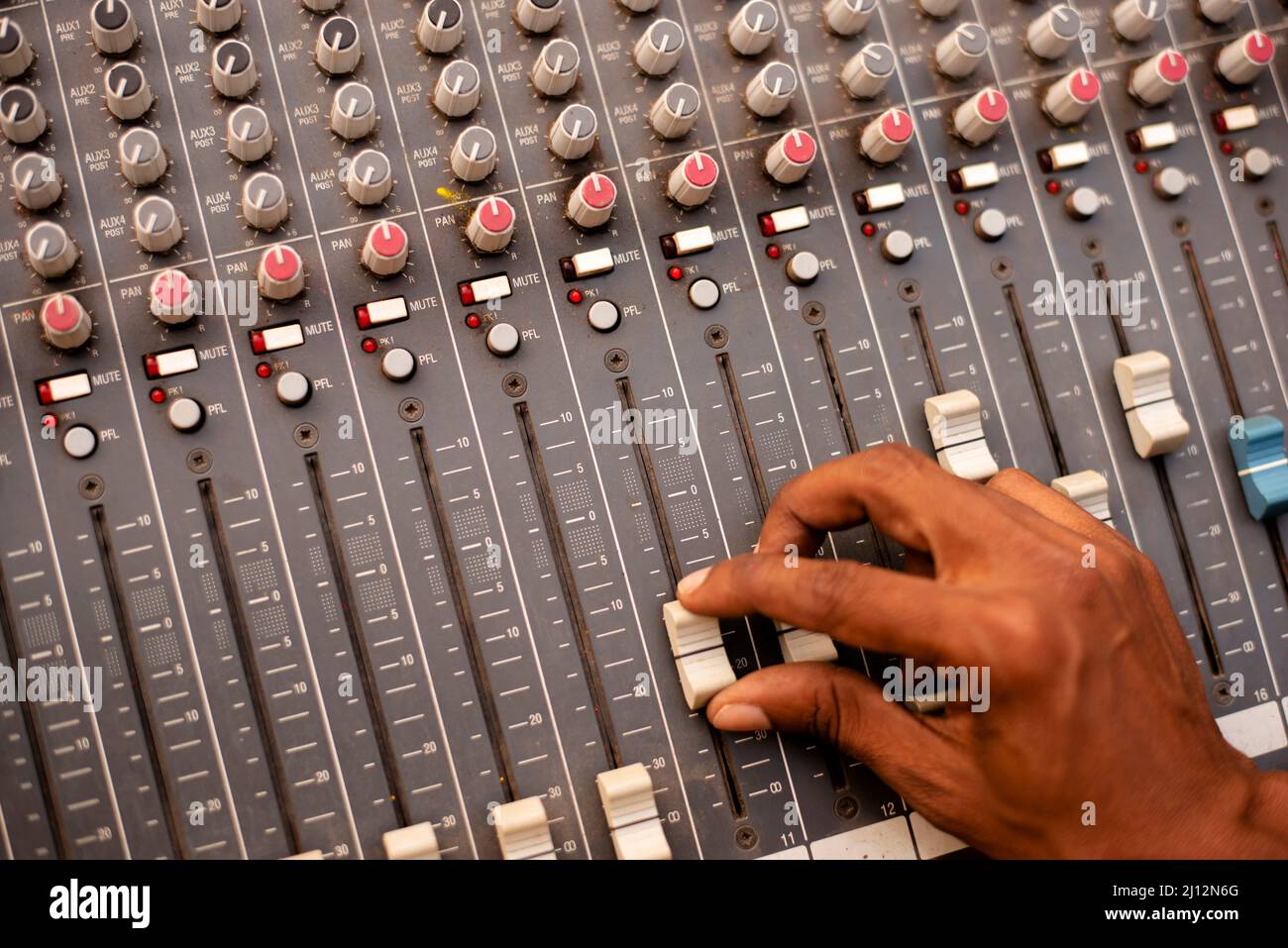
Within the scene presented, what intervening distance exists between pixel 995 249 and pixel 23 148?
3113 mm

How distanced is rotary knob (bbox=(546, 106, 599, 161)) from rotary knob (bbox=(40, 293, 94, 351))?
151 centimetres

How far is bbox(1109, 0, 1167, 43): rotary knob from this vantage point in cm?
382

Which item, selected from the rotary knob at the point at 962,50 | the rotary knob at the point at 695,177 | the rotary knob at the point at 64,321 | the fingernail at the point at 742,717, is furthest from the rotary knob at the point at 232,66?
the fingernail at the point at 742,717

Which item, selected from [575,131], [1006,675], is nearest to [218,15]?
[575,131]

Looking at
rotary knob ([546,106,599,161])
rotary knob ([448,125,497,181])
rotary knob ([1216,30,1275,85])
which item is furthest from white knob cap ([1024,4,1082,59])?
rotary knob ([448,125,497,181])

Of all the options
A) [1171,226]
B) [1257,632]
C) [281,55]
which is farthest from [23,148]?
[1257,632]

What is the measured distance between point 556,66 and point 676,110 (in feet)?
1.32

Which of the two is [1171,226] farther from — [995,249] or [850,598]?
[850,598]

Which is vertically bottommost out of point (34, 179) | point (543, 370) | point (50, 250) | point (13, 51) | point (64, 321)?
point (543, 370)

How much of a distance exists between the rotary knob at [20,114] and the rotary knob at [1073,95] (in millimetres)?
3266

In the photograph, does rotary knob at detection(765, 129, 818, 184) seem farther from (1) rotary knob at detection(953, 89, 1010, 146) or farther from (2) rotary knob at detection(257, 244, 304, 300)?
(2) rotary knob at detection(257, 244, 304, 300)

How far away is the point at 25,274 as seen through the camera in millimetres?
3268

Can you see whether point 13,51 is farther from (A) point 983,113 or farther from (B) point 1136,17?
(B) point 1136,17

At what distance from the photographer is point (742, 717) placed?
321 centimetres
